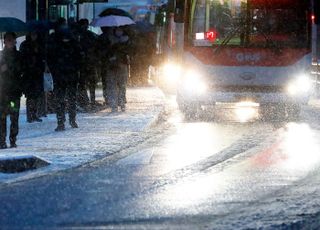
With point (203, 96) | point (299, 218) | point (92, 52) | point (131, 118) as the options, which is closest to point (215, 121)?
point (203, 96)

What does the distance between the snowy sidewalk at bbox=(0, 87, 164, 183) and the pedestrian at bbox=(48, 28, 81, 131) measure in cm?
53

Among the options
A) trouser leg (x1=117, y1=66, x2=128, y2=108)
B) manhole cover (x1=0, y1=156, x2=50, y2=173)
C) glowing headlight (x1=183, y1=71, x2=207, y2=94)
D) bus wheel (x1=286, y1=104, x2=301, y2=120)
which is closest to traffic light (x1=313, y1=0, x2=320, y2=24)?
bus wheel (x1=286, y1=104, x2=301, y2=120)

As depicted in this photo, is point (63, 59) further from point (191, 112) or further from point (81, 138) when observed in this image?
point (191, 112)

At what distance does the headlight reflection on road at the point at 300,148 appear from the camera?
13018 mm

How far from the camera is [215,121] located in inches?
849

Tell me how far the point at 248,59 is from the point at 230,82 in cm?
63

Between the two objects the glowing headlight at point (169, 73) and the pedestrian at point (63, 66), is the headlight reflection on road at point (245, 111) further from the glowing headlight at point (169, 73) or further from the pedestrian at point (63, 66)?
the glowing headlight at point (169, 73)

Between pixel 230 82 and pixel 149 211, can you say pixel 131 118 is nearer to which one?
pixel 230 82

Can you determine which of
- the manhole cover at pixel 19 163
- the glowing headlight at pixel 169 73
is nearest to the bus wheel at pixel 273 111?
the manhole cover at pixel 19 163

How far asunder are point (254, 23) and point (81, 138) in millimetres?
6293

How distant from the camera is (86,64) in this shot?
874 inches

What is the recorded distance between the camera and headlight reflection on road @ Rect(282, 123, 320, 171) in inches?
513

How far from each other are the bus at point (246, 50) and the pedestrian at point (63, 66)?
409 cm

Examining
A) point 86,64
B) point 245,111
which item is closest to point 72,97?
point 86,64
